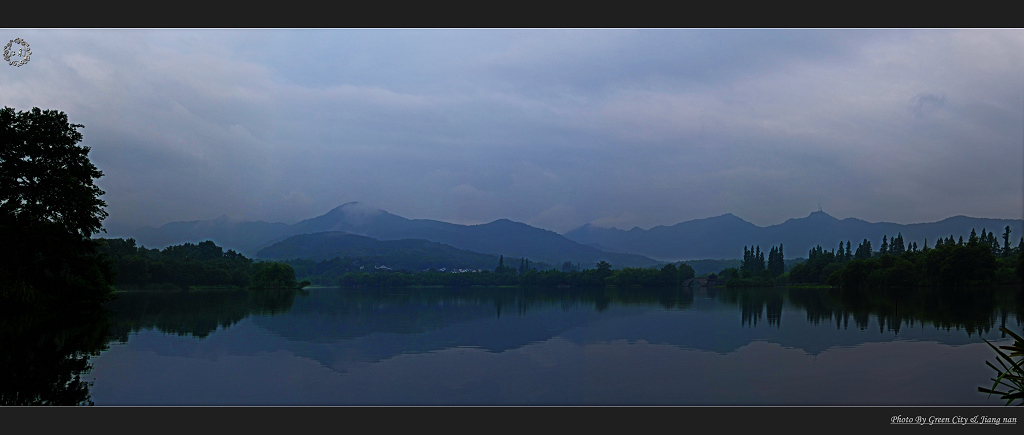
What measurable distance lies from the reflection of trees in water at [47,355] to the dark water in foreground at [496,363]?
0.16ft

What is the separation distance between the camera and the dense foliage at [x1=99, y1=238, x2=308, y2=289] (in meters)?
60.2

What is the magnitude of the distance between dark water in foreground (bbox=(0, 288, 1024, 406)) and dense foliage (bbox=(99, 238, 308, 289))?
40338 millimetres

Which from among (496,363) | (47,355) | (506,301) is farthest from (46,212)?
(506,301)

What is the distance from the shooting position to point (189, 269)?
223ft

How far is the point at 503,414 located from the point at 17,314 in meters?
23.1

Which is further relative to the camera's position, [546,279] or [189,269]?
[546,279]

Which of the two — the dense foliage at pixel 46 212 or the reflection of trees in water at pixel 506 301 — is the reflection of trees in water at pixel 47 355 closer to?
the dense foliage at pixel 46 212

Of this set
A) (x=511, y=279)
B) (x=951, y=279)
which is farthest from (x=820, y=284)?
(x=511, y=279)

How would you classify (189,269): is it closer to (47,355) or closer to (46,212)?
(46,212)

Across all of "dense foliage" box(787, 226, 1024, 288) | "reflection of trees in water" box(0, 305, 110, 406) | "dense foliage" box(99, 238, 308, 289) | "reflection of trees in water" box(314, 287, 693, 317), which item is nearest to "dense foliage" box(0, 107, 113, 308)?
"reflection of trees in water" box(0, 305, 110, 406)

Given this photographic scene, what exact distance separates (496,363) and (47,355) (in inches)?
428

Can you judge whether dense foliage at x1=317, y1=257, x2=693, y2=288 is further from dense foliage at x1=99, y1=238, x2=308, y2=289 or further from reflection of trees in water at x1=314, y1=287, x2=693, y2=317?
reflection of trees in water at x1=314, y1=287, x2=693, y2=317

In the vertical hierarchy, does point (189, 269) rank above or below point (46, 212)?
below

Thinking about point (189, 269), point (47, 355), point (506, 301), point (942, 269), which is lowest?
point (506, 301)
